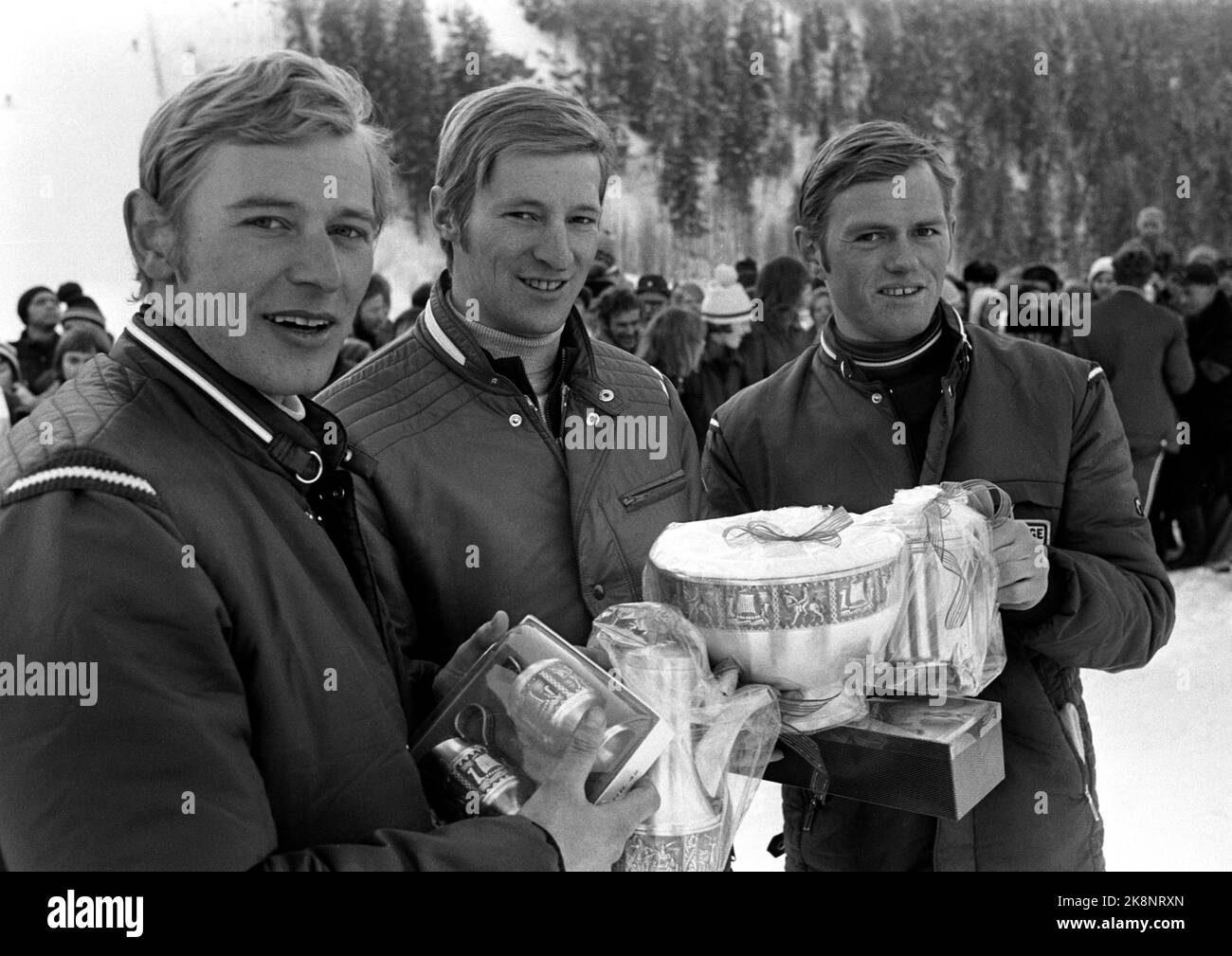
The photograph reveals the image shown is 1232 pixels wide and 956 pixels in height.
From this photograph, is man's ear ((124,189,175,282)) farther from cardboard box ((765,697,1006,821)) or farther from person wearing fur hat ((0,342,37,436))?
person wearing fur hat ((0,342,37,436))

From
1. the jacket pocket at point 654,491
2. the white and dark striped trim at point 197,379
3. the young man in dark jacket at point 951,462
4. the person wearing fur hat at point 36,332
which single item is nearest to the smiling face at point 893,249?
the young man in dark jacket at point 951,462

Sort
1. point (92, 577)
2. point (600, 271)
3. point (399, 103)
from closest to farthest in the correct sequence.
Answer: point (92, 577) < point (600, 271) < point (399, 103)

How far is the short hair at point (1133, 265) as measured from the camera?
16.4 feet

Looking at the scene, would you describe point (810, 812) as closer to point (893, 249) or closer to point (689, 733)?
point (689, 733)

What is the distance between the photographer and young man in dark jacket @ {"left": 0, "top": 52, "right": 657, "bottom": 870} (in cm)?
78

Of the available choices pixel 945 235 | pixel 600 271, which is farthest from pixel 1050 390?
pixel 600 271

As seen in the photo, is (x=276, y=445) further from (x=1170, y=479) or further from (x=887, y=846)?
(x=1170, y=479)

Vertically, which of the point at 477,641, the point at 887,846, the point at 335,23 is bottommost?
the point at 887,846

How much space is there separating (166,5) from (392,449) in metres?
6.77

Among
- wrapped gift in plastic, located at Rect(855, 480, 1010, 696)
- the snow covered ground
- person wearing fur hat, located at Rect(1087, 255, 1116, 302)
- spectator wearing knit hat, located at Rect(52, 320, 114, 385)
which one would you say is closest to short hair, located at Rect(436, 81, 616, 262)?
wrapped gift in plastic, located at Rect(855, 480, 1010, 696)

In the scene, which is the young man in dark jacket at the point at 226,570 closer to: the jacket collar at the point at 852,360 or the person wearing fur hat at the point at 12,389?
the jacket collar at the point at 852,360

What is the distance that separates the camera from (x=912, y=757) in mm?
1145

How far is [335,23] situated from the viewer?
7.23m

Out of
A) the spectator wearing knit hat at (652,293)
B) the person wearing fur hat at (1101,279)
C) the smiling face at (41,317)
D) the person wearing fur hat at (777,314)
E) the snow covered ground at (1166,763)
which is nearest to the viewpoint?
the snow covered ground at (1166,763)
